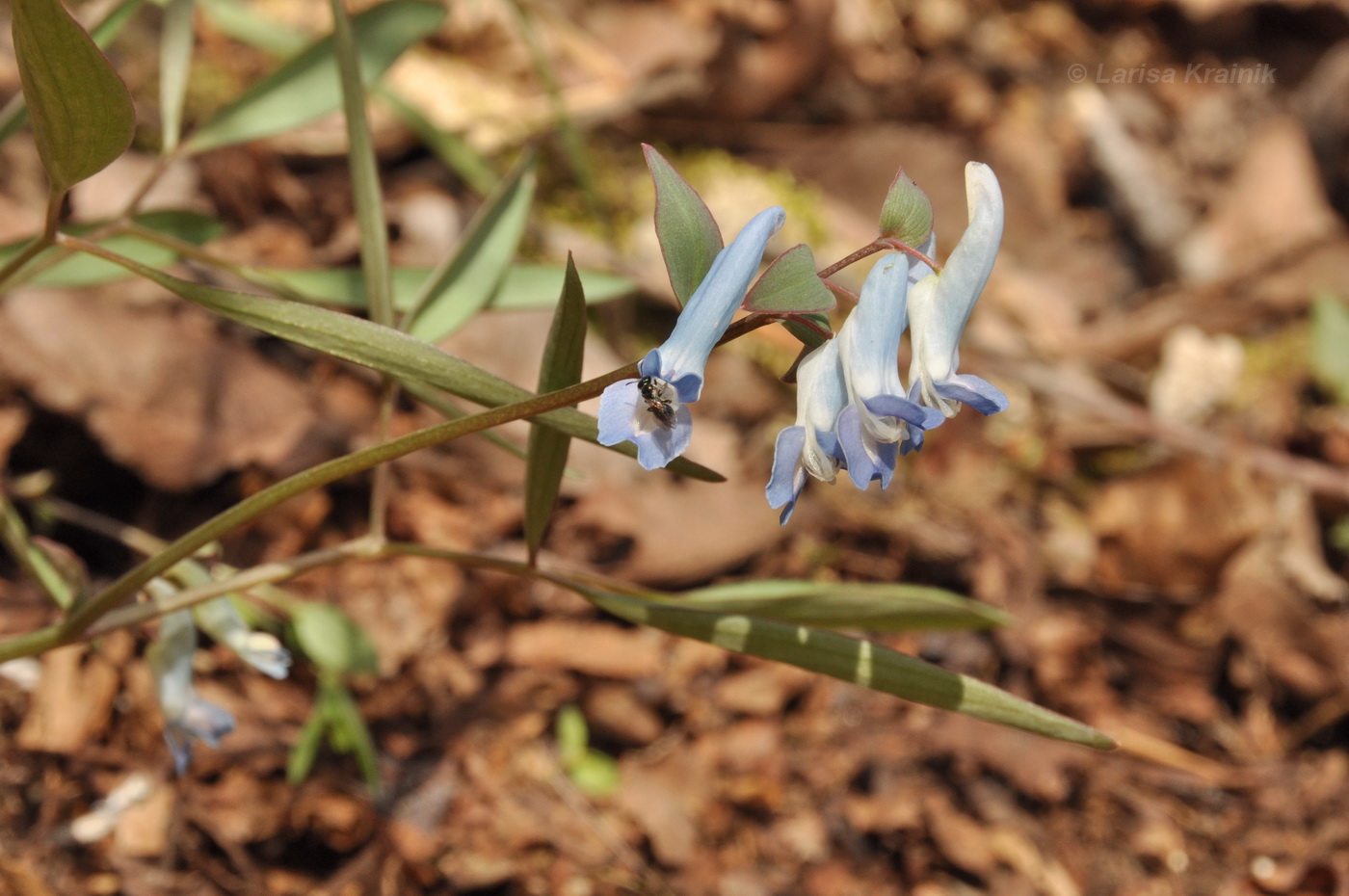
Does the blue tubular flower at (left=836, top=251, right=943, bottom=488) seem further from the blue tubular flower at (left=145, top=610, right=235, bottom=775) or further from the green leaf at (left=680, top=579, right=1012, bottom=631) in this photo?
the blue tubular flower at (left=145, top=610, right=235, bottom=775)

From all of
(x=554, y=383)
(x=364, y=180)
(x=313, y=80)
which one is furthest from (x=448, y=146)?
(x=554, y=383)

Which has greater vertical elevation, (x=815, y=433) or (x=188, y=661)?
(x=815, y=433)

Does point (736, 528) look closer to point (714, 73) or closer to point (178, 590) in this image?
point (178, 590)

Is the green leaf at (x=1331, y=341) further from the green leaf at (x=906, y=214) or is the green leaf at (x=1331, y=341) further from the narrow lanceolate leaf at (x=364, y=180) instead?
the narrow lanceolate leaf at (x=364, y=180)

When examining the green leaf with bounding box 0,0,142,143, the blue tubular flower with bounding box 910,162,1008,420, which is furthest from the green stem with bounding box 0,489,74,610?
the blue tubular flower with bounding box 910,162,1008,420

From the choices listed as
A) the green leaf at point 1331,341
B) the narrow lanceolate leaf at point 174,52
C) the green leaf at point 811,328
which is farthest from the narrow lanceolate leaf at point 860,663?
the green leaf at point 1331,341

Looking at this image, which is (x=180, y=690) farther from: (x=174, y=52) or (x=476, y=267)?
(x=174, y=52)
